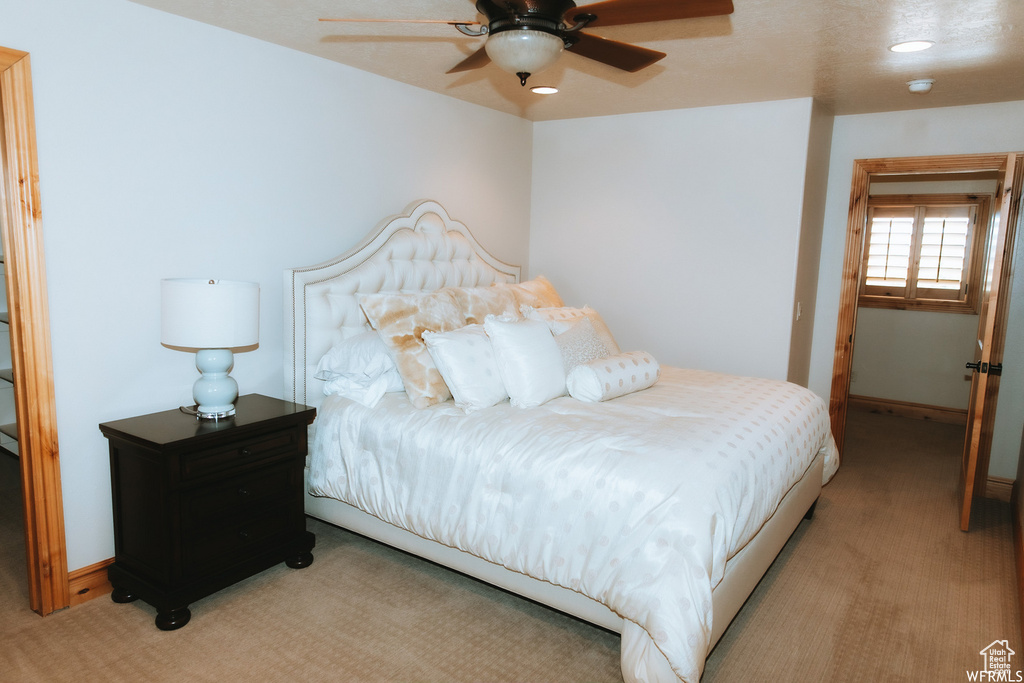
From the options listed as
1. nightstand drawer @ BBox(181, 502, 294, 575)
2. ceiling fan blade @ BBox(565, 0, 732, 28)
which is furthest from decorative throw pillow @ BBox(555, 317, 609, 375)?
ceiling fan blade @ BBox(565, 0, 732, 28)

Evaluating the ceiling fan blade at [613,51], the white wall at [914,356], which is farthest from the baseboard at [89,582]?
the white wall at [914,356]

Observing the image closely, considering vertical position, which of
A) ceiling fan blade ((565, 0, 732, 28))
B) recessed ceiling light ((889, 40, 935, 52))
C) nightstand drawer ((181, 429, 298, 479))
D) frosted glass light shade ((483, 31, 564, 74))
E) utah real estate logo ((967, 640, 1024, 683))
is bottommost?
utah real estate logo ((967, 640, 1024, 683))

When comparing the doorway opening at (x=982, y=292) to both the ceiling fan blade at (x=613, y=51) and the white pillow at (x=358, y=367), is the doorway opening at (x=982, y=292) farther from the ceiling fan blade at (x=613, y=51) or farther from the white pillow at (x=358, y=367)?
the white pillow at (x=358, y=367)

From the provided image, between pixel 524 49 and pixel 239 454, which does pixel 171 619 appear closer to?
pixel 239 454

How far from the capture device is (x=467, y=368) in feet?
9.77

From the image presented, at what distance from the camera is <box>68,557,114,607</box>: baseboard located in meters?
2.60

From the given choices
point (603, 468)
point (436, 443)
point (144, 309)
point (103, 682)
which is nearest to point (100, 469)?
point (144, 309)

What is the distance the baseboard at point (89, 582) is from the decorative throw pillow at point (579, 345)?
2.22 m

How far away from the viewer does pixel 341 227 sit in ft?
11.7

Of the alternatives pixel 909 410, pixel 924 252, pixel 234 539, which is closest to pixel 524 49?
pixel 234 539

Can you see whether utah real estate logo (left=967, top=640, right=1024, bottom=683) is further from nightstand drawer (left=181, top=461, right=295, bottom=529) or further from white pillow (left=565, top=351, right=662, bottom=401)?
nightstand drawer (left=181, top=461, right=295, bottom=529)

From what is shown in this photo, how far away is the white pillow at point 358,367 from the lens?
125 inches

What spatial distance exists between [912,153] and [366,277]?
142 inches

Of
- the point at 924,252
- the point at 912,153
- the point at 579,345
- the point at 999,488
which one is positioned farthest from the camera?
the point at 924,252
